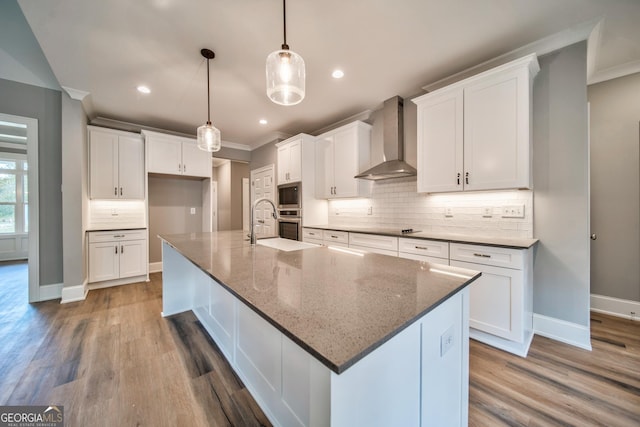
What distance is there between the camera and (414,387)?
83cm

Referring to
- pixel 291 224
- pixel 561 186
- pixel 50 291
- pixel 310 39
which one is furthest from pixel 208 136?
pixel 561 186

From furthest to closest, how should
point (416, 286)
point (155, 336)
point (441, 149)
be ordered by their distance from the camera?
point (441, 149)
point (155, 336)
point (416, 286)

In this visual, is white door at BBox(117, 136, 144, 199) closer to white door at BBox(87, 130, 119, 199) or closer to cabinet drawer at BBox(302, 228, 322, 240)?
white door at BBox(87, 130, 119, 199)

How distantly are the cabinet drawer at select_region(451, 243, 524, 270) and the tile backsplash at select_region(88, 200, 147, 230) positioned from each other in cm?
447

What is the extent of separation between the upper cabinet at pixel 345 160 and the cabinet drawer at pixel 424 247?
118 centimetres

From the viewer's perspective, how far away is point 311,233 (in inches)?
150

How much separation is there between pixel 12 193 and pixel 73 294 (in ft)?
14.5

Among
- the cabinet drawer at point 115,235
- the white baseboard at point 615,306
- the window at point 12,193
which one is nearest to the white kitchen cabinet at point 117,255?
the cabinet drawer at point 115,235

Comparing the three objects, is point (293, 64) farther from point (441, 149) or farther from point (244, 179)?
point (244, 179)

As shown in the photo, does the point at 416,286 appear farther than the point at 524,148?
No

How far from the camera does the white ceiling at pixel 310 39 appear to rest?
5.75 feet

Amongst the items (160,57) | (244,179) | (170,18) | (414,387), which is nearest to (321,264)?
(414,387)

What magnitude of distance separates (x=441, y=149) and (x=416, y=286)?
2077mm

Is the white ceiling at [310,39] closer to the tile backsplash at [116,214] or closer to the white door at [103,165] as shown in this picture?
the white door at [103,165]
